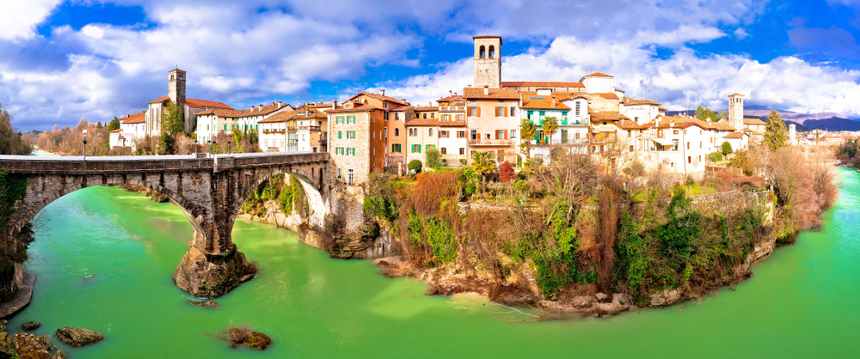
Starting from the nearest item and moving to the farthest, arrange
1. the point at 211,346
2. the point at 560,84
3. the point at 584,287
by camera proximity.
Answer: the point at 211,346
the point at 584,287
the point at 560,84

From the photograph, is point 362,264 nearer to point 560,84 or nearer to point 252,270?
point 252,270

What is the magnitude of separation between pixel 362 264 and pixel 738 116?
191ft

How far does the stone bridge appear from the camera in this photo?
17.2 meters

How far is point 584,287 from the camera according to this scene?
21484 mm

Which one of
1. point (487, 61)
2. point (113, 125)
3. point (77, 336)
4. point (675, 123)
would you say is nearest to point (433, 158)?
point (487, 61)

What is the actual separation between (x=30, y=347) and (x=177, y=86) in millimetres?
63162

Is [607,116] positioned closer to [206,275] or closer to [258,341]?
[258,341]

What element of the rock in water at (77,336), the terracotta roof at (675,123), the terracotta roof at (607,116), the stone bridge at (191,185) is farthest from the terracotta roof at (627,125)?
the rock in water at (77,336)

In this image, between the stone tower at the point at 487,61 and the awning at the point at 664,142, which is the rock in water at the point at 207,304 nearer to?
the stone tower at the point at 487,61

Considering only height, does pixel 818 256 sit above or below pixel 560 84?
below

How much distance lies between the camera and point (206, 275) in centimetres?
2195

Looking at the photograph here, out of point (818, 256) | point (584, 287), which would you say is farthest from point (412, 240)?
point (818, 256)

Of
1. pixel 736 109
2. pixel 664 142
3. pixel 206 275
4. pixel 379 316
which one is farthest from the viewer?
pixel 736 109

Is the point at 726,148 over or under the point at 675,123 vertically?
under
